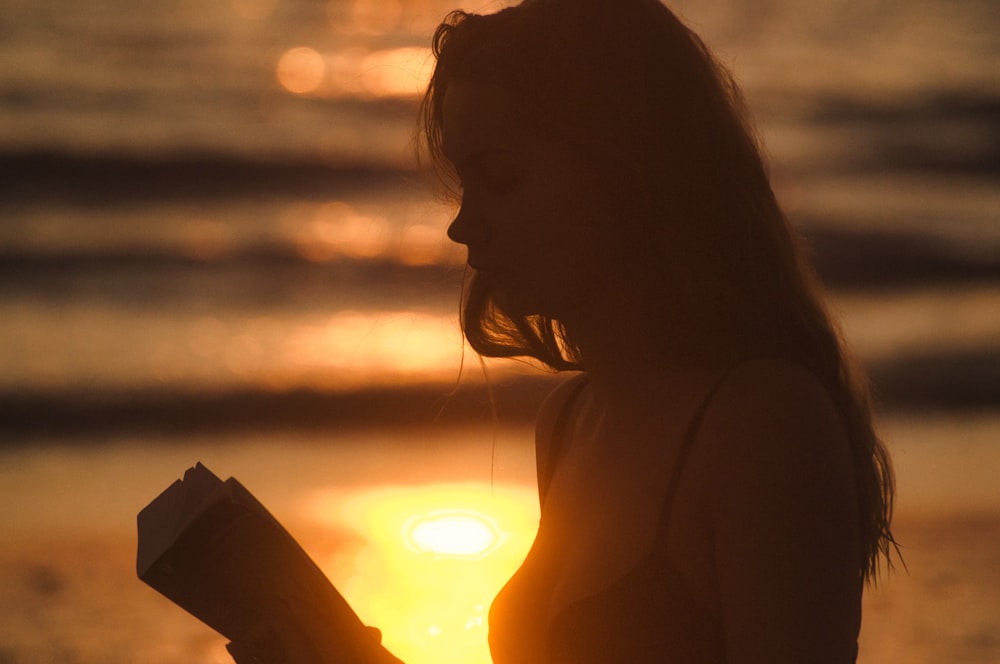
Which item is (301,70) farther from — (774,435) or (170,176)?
(774,435)

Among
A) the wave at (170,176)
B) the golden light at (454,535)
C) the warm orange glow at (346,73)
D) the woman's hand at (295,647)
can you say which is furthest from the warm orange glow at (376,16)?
the woman's hand at (295,647)

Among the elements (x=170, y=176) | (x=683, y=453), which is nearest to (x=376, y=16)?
(x=170, y=176)

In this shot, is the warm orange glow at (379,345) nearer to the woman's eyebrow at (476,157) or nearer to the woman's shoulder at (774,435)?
the woman's eyebrow at (476,157)

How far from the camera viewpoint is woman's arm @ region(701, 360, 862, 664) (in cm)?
120

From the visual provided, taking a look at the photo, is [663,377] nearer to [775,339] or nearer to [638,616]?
[775,339]

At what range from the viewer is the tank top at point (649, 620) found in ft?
4.20

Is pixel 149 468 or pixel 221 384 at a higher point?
pixel 221 384

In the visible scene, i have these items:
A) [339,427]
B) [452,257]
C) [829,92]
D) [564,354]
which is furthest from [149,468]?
[829,92]

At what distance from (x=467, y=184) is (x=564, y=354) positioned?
0.36 metres

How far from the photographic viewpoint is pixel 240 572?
1529 millimetres

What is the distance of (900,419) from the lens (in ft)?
16.7

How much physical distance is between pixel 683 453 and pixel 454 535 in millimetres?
2647

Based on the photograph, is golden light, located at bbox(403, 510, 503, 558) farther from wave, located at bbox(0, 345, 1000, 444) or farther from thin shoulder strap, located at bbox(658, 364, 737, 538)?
thin shoulder strap, located at bbox(658, 364, 737, 538)

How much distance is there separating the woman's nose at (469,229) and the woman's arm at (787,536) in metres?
0.36
